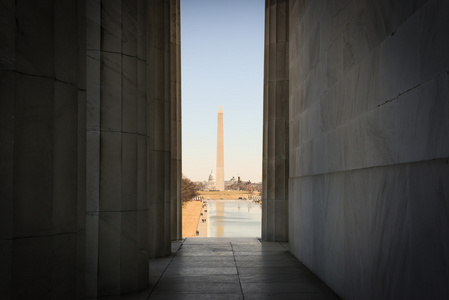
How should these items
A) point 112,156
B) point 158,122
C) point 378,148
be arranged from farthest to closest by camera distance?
point 158,122 → point 112,156 → point 378,148

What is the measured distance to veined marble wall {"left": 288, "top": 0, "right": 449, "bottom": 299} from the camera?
6.11 metres

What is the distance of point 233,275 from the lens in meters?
12.7

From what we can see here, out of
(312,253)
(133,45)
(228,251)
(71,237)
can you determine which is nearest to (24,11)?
(71,237)

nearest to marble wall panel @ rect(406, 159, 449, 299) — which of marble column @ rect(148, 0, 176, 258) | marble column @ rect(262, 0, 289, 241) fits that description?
marble column @ rect(148, 0, 176, 258)

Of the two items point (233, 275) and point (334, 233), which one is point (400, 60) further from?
point (233, 275)

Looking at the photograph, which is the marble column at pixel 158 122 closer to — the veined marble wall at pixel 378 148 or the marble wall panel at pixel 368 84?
the veined marble wall at pixel 378 148

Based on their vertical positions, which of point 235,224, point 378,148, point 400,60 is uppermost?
point 400,60

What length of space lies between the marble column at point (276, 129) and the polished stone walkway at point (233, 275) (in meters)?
2.44

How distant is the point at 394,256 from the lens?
7387 mm

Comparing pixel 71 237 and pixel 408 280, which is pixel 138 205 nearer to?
pixel 71 237

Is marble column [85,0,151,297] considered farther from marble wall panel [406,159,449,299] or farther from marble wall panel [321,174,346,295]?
marble wall panel [406,159,449,299]

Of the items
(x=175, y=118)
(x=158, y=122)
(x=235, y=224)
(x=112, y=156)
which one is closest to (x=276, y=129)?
(x=175, y=118)

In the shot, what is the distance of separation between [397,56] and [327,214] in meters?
5.29

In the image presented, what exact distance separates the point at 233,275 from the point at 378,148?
245 inches
